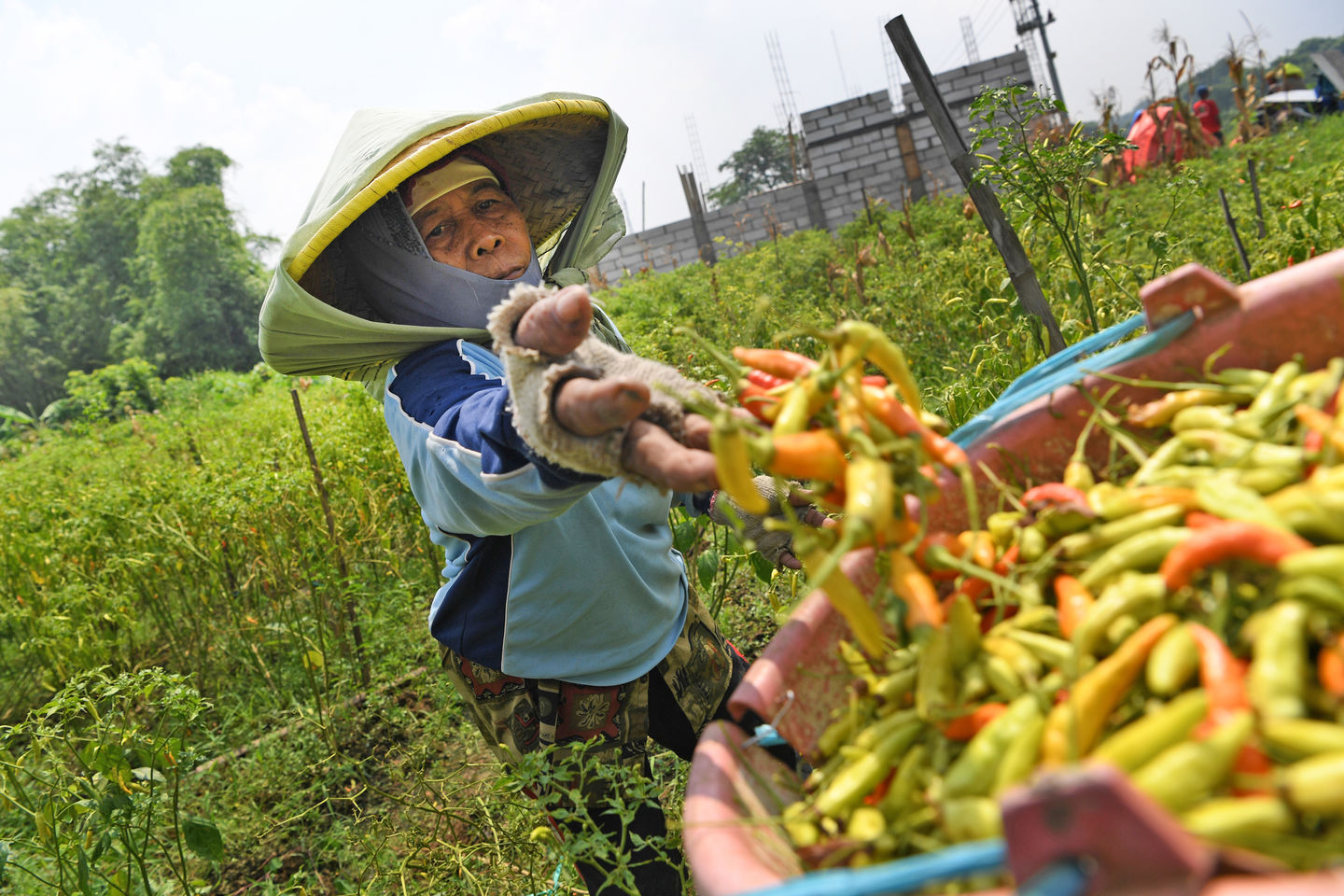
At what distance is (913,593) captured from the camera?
880 mm

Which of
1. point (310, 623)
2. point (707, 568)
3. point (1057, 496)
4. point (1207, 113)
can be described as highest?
point (1207, 113)

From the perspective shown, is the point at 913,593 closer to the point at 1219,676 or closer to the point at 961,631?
the point at 961,631

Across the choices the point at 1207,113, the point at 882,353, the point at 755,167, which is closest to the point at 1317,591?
the point at 882,353

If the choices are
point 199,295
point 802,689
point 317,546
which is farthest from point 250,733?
point 199,295

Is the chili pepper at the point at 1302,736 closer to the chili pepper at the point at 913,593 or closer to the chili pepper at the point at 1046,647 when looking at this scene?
the chili pepper at the point at 1046,647

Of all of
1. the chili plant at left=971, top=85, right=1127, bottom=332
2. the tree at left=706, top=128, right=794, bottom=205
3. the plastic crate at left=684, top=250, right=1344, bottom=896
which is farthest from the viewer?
the tree at left=706, top=128, right=794, bottom=205

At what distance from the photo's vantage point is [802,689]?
3.37 ft

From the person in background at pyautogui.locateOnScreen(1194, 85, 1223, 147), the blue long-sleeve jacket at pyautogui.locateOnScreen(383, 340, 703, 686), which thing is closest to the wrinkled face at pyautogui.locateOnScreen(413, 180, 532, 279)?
the blue long-sleeve jacket at pyautogui.locateOnScreen(383, 340, 703, 686)

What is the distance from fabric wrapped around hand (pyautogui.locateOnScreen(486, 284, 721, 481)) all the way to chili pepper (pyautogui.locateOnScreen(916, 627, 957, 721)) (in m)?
0.37

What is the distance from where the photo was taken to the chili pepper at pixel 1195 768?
0.64 metres

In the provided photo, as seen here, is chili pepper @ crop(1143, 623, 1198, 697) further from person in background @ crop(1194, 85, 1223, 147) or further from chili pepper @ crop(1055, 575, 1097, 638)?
person in background @ crop(1194, 85, 1223, 147)

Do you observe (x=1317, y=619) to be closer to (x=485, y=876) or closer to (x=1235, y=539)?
(x=1235, y=539)

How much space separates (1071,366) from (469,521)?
1.04m

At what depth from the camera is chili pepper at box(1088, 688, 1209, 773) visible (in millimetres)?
672
